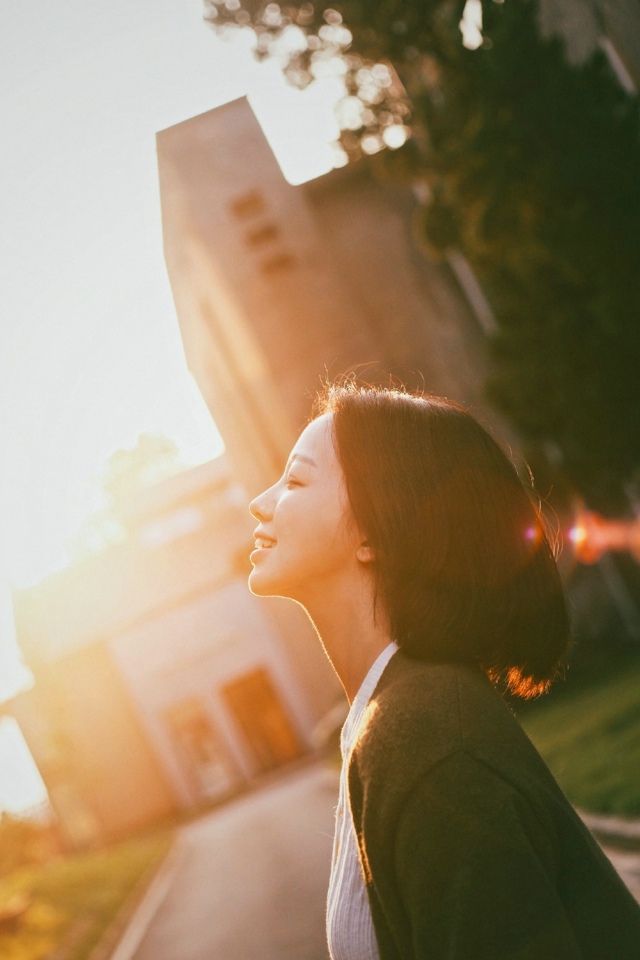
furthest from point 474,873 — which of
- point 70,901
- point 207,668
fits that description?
point 207,668

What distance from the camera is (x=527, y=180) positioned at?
452 inches

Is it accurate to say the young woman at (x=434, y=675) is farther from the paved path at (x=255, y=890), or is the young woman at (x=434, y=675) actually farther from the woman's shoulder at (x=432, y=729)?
the paved path at (x=255, y=890)

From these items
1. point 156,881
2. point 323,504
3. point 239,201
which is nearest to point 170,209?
point 239,201

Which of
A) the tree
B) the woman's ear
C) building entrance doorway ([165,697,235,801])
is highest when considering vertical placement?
the tree

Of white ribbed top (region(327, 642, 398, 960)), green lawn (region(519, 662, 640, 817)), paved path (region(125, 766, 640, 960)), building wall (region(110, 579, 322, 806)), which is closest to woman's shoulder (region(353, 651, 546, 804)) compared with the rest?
white ribbed top (region(327, 642, 398, 960))

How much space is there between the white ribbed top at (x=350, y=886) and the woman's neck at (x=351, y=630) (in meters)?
0.06

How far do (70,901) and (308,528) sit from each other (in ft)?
53.3

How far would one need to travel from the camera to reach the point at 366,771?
60.6 inches

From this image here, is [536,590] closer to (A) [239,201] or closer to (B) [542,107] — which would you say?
(B) [542,107]

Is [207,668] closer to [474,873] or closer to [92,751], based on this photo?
[92,751]

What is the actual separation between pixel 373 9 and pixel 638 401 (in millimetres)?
6180

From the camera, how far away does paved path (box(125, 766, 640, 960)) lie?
27.2 feet

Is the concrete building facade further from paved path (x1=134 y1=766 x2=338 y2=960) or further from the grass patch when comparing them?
paved path (x1=134 y1=766 x2=338 y2=960)

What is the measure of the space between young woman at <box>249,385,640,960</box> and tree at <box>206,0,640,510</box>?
32.1 feet
